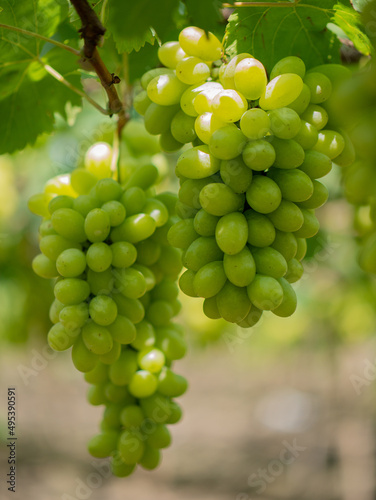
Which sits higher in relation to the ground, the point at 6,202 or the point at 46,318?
the point at 6,202

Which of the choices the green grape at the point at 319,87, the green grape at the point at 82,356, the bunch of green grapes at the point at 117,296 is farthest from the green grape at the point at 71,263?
the green grape at the point at 319,87

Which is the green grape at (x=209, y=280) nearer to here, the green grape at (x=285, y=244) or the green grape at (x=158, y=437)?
the green grape at (x=285, y=244)

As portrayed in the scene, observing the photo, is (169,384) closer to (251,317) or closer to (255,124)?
(251,317)

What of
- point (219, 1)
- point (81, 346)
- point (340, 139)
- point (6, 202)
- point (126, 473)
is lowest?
point (6, 202)

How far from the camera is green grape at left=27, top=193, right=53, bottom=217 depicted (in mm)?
926

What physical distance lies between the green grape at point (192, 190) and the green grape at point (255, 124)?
0.30 ft

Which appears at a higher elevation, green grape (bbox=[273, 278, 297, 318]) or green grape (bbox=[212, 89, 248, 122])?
green grape (bbox=[212, 89, 248, 122])

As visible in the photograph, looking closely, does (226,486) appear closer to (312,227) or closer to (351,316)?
(351,316)

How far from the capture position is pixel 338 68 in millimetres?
730

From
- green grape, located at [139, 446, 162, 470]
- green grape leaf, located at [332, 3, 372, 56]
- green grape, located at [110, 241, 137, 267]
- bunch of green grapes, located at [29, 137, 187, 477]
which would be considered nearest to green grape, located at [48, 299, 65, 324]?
bunch of green grapes, located at [29, 137, 187, 477]

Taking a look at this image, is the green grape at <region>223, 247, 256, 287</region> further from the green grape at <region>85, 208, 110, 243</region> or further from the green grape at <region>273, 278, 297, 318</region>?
the green grape at <region>85, 208, 110, 243</region>

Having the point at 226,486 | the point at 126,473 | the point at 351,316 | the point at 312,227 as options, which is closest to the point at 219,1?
the point at 312,227

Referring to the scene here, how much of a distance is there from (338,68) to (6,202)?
1613mm

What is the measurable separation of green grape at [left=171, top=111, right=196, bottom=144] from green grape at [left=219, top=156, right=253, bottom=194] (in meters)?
0.12
